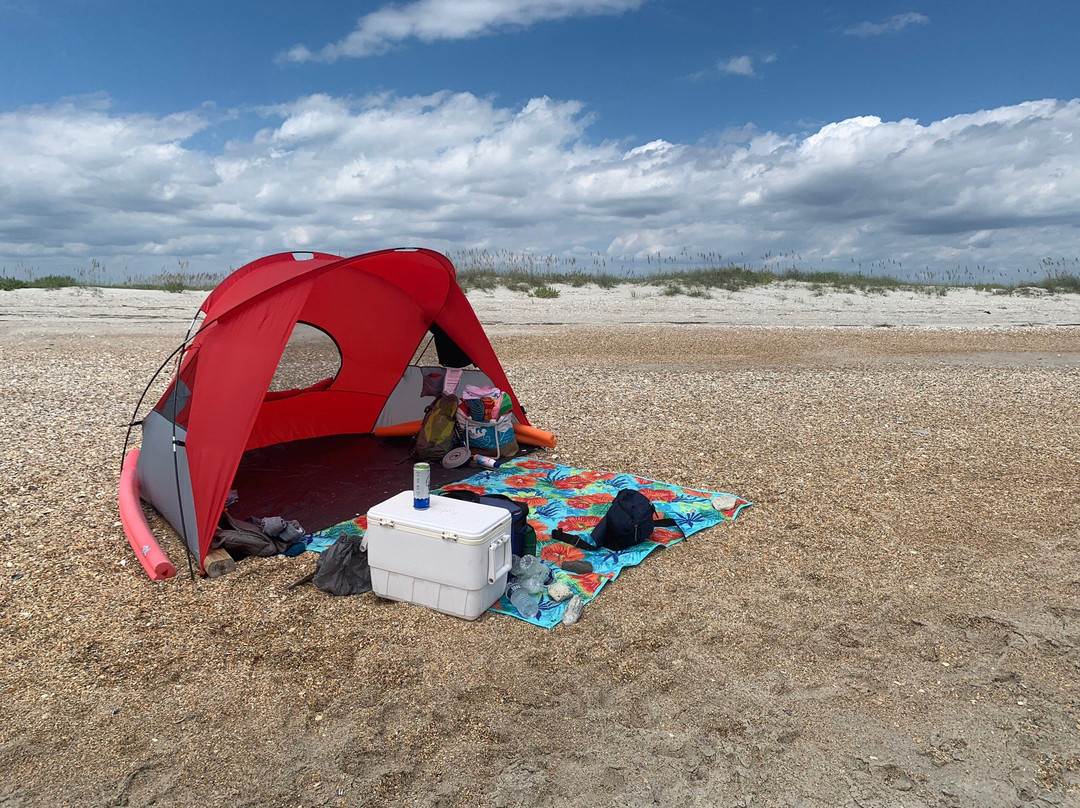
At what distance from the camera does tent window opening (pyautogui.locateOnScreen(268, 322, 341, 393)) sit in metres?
7.30

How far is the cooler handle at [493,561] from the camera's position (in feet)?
13.7

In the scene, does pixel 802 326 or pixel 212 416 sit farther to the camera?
pixel 802 326

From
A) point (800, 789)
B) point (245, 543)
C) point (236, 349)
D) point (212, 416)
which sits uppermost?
point (236, 349)

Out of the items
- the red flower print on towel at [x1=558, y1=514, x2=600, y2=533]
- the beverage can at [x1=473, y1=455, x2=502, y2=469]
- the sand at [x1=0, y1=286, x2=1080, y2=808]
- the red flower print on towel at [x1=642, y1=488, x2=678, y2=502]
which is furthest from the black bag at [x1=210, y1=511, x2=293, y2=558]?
the red flower print on towel at [x1=642, y1=488, x2=678, y2=502]

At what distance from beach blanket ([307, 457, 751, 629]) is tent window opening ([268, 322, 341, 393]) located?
2.00 metres

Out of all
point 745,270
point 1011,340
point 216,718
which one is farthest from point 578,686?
point 745,270

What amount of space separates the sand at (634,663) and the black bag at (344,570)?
12 cm

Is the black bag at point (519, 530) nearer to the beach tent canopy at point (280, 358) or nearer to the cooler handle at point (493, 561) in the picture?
the cooler handle at point (493, 561)

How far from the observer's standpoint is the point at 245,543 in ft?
16.4

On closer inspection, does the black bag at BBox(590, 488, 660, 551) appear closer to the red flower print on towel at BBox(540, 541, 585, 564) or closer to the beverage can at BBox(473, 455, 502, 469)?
the red flower print on towel at BBox(540, 541, 585, 564)

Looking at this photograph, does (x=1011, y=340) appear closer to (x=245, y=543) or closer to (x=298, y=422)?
(x=298, y=422)

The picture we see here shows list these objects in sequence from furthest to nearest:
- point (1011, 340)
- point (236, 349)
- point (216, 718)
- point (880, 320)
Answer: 1. point (880, 320)
2. point (1011, 340)
3. point (236, 349)
4. point (216, 718)

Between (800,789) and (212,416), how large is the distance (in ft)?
13.6

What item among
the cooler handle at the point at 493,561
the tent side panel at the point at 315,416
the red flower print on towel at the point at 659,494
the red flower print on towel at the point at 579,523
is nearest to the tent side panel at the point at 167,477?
the tent side panel at the point at 315,416
